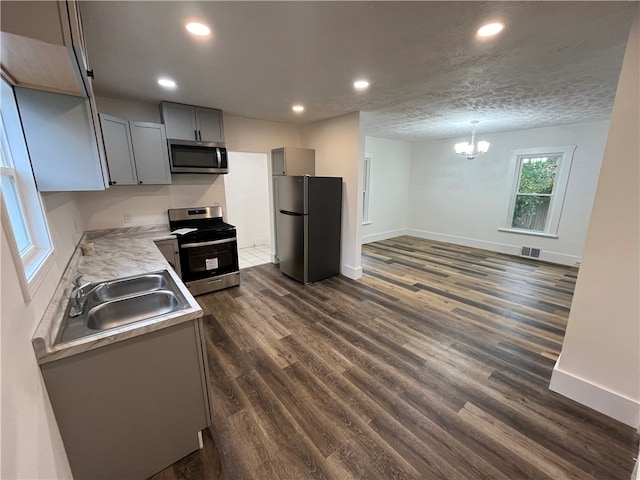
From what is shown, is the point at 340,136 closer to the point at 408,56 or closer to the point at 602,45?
the point at 408,56

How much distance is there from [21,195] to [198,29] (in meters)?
1.39

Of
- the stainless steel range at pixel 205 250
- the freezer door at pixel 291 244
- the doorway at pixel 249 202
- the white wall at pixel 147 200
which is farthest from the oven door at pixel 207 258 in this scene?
the doorway at pixel 249 202

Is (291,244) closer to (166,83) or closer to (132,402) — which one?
(166,83)

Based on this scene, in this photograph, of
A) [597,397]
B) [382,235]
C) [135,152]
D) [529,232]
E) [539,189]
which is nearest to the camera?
[597,397]

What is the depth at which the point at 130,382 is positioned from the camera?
1295 millimetres

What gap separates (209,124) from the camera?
351 cm

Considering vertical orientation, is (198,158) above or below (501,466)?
above

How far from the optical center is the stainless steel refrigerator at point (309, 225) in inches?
147

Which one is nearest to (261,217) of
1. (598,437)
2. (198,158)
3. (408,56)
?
(198,158)

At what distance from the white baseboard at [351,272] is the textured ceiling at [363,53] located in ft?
7.67

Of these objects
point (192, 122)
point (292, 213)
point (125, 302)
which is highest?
point (192, 122)

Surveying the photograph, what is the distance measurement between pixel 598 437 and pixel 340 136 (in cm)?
395

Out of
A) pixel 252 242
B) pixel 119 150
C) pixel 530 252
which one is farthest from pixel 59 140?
pixel 530 252

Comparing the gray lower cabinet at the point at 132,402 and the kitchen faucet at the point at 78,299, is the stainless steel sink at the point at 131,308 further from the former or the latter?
the gray lower cabinet at the point at 132,402
